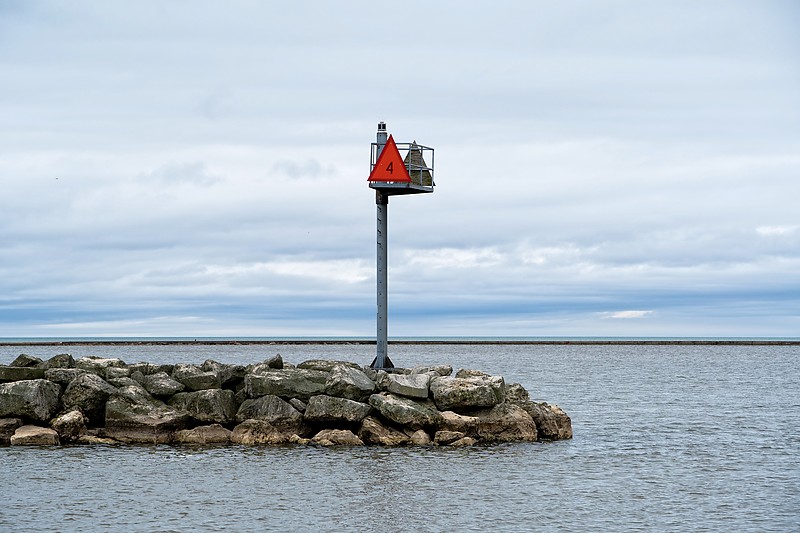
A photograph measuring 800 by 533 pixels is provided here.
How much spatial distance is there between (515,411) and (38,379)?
11.6 metres

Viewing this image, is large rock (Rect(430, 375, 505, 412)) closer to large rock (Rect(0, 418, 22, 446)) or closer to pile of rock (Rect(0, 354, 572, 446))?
pile of rock (Rect(0, 354, 572, 446))

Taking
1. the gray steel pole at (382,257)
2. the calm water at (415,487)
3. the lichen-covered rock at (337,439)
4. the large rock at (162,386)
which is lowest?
the calm water at (415,487)

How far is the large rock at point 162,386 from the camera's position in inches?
921

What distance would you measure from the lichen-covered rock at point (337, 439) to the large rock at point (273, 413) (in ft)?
2.00

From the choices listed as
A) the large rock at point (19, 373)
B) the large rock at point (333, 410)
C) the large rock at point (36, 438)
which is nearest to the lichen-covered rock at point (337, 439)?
the large rock at point (333, 410)

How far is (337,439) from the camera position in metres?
22.3

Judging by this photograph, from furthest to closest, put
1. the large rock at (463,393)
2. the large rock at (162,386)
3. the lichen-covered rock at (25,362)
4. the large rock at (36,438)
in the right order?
the lichen-covered rock at (25,362) < the large rock at (162,386) < the large rock at (463,393) < the large rock at (36,438)

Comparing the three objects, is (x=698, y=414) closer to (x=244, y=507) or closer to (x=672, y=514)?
(x=672, y=514)

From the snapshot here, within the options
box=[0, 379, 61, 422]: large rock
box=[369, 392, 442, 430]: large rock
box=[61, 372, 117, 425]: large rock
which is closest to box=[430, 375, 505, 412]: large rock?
box=[369, 392, 442, 430]: large rock

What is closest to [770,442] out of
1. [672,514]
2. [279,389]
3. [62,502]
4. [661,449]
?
[661,449]

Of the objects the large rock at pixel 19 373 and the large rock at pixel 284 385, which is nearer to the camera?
the large rock at pixel 284 385

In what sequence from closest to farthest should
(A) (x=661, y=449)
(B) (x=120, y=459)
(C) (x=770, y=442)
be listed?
(B) (x=120, y=459), (A) (x=661, y=449), (C) (x=770, y=442)

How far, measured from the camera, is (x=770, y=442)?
84.7ft

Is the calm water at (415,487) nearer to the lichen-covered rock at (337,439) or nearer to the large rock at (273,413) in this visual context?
the lichen-covered rock at (337,439)
